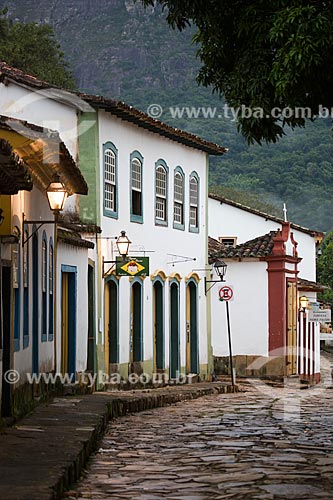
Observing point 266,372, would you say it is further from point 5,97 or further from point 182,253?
point 5,97

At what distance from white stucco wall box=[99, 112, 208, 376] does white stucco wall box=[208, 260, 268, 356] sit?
2634 mm

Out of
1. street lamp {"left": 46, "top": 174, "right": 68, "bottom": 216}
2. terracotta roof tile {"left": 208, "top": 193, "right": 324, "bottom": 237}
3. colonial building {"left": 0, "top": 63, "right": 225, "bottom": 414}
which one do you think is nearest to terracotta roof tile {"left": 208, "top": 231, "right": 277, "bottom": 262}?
colonial building {"left": 0, "top": 63, "right": 225, "bottom": 414}

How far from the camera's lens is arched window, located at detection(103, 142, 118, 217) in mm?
24116

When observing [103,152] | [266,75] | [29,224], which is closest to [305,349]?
[103,152]

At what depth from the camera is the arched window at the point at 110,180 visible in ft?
79.1

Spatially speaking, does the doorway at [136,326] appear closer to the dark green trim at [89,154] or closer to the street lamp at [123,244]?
the street lamp at [123,244]

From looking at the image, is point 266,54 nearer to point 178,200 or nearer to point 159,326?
point 159,326

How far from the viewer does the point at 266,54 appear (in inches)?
465

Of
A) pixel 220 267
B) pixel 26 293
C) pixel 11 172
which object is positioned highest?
pixel 220 267

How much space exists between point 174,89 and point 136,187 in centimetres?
6800

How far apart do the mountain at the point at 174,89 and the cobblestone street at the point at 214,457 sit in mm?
46831

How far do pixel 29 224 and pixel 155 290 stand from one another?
1278 cm

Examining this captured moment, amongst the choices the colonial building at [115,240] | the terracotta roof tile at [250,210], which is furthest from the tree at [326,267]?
the colonial building at [115,240]

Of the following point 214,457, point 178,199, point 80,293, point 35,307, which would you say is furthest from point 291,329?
point 214,457
